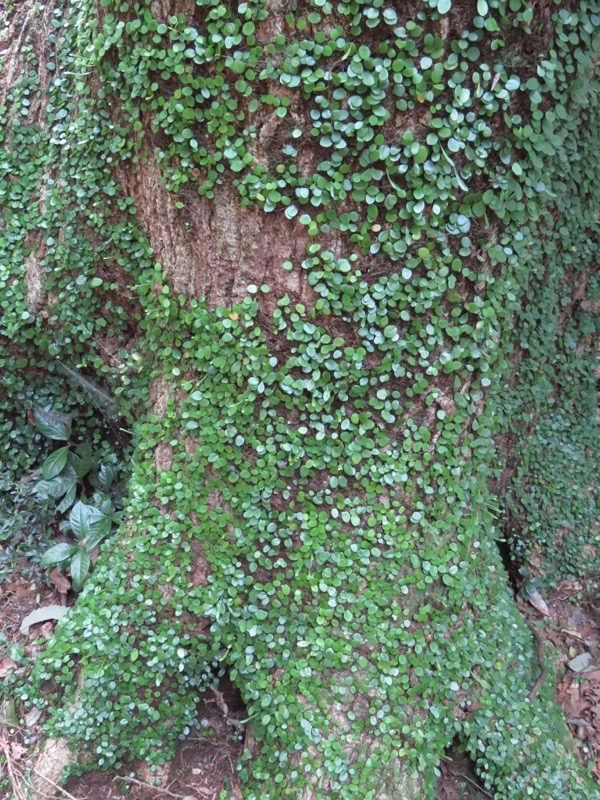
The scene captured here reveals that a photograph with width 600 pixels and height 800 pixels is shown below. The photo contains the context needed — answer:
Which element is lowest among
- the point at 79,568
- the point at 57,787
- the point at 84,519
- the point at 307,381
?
the point at 57,787

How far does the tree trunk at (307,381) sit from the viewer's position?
79.7 inches

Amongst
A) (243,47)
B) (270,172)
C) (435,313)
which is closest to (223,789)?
(435,313)

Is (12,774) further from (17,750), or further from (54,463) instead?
(54,463)

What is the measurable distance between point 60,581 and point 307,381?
1.99m

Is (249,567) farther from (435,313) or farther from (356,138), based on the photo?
(356,138)

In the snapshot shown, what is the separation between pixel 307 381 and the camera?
231cm

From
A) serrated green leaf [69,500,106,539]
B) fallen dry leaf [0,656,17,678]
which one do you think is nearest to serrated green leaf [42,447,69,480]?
serrated green leaf [69,500,106,539]

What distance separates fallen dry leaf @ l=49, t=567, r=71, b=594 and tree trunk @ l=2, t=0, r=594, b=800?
2.05 feet

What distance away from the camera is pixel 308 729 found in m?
2.42

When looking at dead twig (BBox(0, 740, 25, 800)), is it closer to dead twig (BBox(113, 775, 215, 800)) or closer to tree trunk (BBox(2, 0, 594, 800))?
tree trunk (BBox(2, 0, 594, 800))

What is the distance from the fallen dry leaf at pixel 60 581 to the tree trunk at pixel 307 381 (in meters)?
0.63

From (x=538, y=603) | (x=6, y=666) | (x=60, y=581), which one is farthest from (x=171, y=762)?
(x=538, y=603)

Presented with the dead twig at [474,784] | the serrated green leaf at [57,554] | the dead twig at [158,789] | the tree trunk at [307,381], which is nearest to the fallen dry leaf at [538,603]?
the tree trunk at [307,381]

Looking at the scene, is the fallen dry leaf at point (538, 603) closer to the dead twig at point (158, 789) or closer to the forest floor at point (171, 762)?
the forest floor at point (171, 762)
